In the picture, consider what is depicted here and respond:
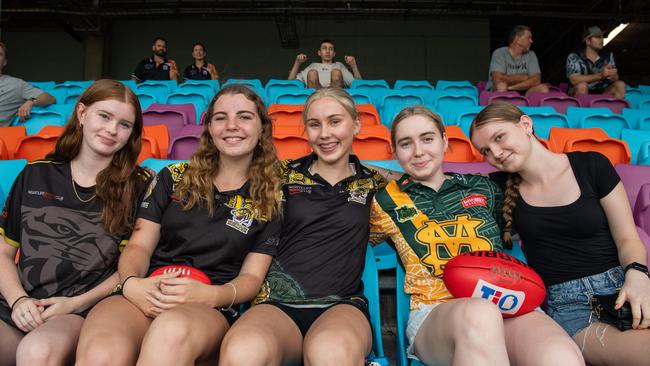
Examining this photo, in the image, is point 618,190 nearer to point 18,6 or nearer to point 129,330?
point 129,330

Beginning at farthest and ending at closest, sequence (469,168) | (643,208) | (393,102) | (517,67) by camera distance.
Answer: (517,67) → (393,102) → (469,168) → (643,208)

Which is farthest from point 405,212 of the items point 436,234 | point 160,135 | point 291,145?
point 160,135

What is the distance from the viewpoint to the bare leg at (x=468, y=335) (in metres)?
0.98

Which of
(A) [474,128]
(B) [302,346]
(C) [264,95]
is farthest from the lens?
(C) [264,95]

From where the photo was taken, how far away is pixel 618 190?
54.5 inches

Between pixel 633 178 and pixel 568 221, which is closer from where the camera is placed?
pixel 568 221

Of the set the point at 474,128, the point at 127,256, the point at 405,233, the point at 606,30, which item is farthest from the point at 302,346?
the point at 606,30

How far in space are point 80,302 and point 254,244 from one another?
1.71 feet

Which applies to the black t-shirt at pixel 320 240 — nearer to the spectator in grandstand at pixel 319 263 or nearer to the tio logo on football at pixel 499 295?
the spectator in grandstand at pixel 319 263

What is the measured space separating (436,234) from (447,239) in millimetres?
36

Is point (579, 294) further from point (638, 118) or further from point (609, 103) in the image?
point (609, 103)

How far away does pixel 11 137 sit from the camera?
293 cm

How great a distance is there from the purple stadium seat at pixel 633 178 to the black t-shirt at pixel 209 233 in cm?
149

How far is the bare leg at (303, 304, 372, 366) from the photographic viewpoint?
1.00 metres
